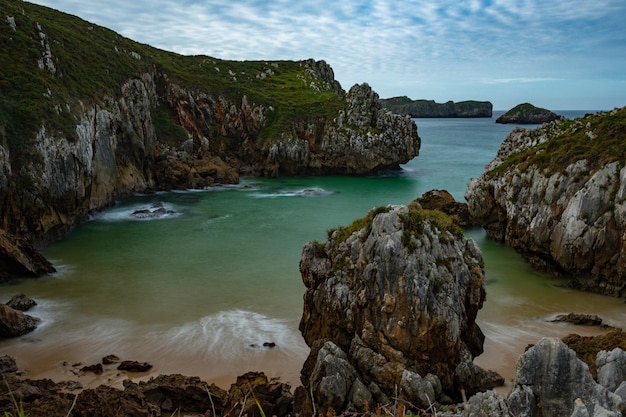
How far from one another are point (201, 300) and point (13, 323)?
7259 mm

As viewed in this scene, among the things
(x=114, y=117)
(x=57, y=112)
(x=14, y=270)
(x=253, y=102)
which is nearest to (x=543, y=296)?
(x=14, y=270)

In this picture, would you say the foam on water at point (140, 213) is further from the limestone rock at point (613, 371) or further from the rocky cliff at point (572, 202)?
the limestone rock at point (613, 371)

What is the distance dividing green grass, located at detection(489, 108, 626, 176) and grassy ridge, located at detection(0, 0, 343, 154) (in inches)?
1193

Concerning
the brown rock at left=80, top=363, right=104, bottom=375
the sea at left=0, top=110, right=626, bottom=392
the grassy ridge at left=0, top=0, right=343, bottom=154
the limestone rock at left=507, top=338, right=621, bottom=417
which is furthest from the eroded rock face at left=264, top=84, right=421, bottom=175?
the limestone rock at left=507, top=338, right=621, bottom=417

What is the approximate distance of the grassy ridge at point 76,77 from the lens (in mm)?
33469

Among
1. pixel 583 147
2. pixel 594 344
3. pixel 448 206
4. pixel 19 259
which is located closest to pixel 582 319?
pixel 594 344

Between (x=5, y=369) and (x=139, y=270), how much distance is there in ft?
38.3

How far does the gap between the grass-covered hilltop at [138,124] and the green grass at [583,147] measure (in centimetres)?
2896

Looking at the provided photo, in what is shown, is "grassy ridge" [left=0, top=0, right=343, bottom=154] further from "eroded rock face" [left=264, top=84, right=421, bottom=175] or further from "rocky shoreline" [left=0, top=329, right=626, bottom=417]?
"rocky shoreline" [left=0, top=329, right=626, bottom=417]

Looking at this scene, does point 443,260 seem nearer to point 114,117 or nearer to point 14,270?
point 14,270

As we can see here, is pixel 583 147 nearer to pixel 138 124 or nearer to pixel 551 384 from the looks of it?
pixel 551 384

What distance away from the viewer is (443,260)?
1502cm

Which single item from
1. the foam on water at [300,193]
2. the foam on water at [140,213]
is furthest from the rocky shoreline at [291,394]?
the foam on water at [300,193]

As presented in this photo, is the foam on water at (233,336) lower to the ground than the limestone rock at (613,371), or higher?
lower
